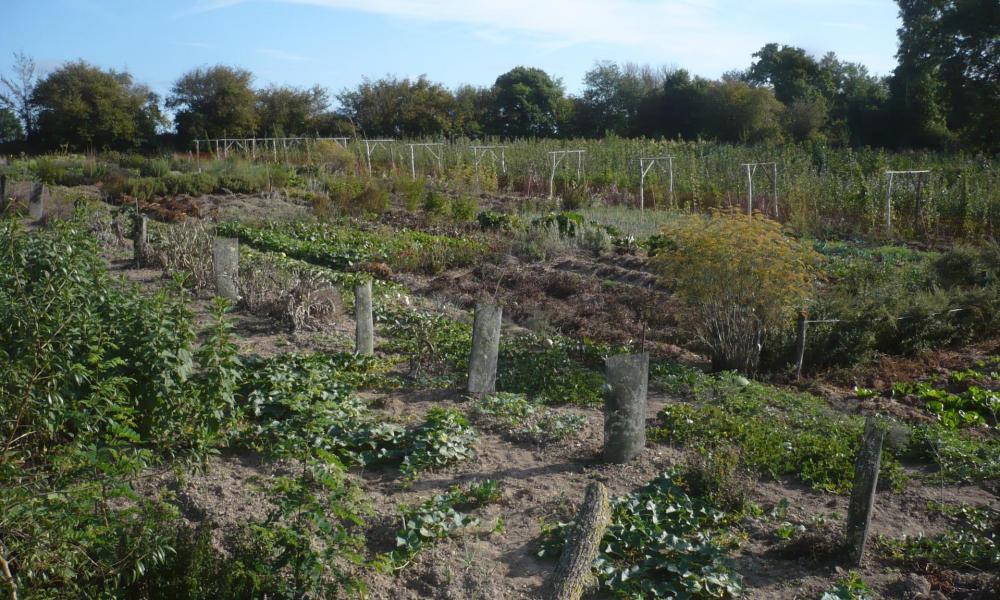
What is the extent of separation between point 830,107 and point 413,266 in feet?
92.0

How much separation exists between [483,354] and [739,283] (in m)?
2.76

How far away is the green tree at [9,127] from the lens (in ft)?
106

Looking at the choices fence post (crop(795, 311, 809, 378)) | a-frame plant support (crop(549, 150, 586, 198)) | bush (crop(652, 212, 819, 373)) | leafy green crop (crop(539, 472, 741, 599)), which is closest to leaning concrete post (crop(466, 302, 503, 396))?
leafy green crop (crop(539, 472, 741, 599))

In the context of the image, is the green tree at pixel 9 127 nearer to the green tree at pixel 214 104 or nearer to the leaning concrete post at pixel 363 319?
the green tree at pixel 214 104

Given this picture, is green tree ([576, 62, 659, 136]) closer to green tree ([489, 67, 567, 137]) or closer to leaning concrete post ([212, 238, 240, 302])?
green tree ([489, 67, 567, 137])

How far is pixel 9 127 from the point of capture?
32.6 metres

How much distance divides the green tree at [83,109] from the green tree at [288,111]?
5.74 metres

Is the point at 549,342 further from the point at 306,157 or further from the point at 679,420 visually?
the point at 306,157

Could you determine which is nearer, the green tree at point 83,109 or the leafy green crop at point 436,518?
the leafy green crop at point 436,518

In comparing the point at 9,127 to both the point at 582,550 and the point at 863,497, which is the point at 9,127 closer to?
the point at 582,550

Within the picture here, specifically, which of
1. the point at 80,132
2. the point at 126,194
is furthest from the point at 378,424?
the point at 80,132

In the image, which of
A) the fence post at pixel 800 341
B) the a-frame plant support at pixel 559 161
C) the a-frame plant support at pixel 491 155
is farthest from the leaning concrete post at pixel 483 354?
the a-frame plant support at pixel 491 155

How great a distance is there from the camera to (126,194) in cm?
1911

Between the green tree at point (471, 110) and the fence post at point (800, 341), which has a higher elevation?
the green tree at point (471, 110)
